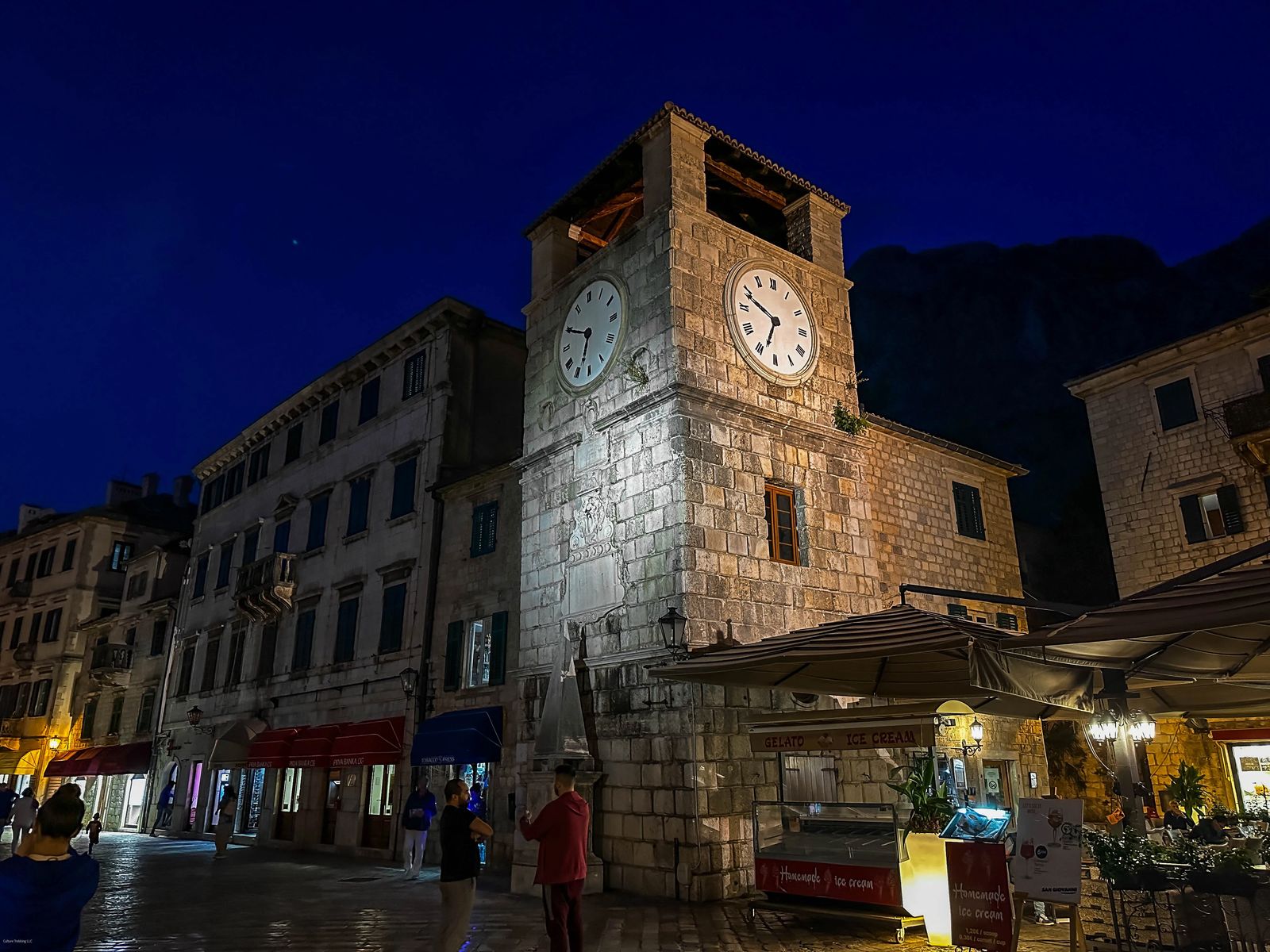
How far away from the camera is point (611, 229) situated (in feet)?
60.3

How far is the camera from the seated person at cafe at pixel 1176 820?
1187cm

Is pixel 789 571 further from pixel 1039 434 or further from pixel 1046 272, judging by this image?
pixel 1046 272

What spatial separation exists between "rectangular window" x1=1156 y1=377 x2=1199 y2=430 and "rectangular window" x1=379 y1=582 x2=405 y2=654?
19.8 meters

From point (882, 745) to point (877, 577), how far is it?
25.1 ft

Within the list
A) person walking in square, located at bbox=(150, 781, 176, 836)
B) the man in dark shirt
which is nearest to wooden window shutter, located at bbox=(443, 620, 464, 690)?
the man in dark shirt

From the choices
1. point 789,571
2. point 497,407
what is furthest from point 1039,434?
point 789,571

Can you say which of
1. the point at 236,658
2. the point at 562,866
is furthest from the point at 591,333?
the point at 236,658

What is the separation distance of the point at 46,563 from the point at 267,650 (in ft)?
72.8

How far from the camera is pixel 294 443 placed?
89.9 feet

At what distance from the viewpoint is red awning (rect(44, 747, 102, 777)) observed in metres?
30.5

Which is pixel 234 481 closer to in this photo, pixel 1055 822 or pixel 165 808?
pixel 165 808

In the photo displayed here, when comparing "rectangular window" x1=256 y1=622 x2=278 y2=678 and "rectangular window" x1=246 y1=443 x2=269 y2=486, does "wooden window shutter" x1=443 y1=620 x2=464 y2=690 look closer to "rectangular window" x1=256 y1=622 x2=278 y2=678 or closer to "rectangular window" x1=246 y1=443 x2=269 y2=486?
"rectangular window" x1=256 y1=622 x2=278 y2=678

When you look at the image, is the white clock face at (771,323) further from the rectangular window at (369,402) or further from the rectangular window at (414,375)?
the rectangular window at (369,402)

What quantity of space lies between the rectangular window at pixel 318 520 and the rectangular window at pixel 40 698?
21149mm
